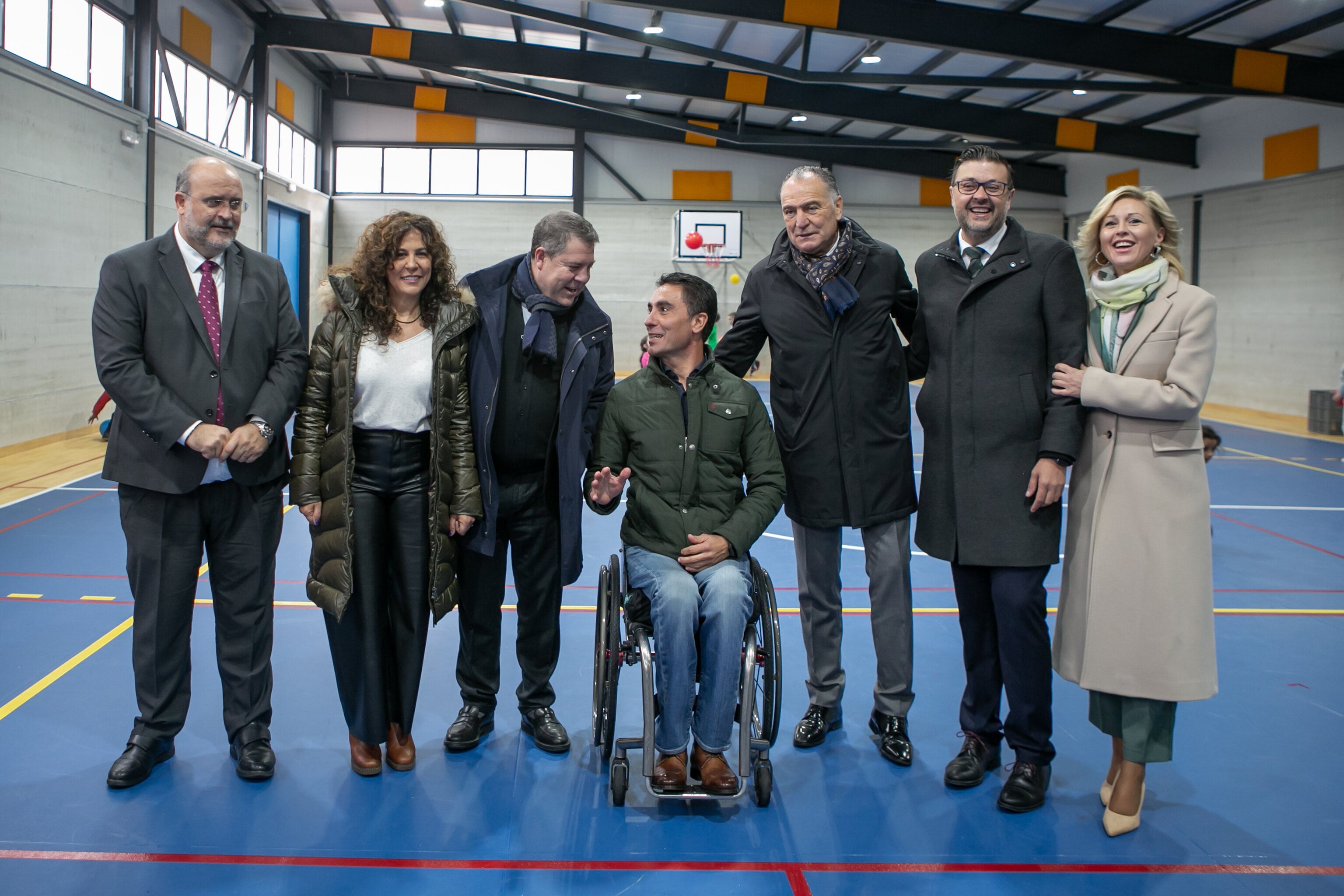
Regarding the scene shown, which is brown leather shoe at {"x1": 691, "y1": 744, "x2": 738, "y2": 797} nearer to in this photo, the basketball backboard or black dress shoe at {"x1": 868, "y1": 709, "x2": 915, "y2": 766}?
black dress shoe at {"x1": 868, "y1": 709, "x2": 915, "y2": 766}

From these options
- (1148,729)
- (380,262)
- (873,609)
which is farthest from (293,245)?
(1148,729)

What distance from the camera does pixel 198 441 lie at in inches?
91.2

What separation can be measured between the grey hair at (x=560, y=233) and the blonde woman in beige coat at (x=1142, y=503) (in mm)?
1292

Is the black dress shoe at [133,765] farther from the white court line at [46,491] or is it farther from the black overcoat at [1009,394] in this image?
the white court line at [46,491]

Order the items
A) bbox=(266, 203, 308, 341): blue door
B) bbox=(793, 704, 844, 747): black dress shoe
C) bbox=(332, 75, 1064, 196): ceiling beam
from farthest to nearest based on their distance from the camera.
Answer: bbox=(332, 75, 1064, 196): ceiling beam, bbox=(266, 203, 308, 341): blue door, bbox=(793, 704, 844, 747): black dress shoe

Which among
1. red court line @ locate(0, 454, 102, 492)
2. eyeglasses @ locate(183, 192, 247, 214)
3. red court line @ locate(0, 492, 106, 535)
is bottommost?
red court line @ locate(0, 492, 106, 535)

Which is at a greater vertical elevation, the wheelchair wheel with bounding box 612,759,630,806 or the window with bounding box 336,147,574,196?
the window with bounding box 336,147,574,196

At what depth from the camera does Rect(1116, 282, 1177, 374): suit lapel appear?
7.50 feet

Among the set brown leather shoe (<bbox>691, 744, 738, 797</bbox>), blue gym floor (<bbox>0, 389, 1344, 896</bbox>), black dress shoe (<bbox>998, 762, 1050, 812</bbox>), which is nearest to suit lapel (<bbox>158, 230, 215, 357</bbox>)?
blue gym floor (<bbox>0, 389, 1344, 896</bbox>)

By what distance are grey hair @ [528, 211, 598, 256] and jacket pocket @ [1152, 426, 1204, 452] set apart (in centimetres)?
150

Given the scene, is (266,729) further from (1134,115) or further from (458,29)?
(1134,115)

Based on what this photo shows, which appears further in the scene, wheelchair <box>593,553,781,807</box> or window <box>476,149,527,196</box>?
window <box>476,149,527,196</box>

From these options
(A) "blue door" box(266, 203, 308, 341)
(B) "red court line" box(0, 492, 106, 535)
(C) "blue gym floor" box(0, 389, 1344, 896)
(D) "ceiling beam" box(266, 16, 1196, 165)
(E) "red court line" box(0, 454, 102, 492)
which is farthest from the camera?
(A) "blue door" box(266, 203, 308, 341)

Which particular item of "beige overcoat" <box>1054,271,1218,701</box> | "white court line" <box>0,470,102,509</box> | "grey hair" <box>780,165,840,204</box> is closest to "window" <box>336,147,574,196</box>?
"white court line" <box>0,470,102,509</box>
